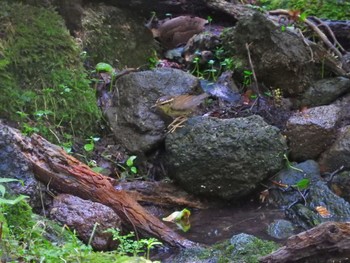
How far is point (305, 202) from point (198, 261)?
1587 mm

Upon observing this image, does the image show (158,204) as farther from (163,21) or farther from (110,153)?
(163,21)

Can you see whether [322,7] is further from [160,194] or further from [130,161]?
[160,194]

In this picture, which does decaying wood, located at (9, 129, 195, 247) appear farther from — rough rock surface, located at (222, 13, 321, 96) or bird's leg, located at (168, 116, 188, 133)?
rough rock surface, located at (222, 13, 321, 96)

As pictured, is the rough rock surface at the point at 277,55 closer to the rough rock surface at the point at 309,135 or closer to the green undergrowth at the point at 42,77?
the rough rock surface at the point at 309,135

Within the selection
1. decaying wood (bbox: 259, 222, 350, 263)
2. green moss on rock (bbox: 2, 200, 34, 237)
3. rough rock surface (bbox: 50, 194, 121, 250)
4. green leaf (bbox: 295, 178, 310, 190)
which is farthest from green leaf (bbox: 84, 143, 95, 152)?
decaying wood (bbox: 259, 222, 350, 263)

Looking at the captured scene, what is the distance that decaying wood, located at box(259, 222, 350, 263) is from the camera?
2389mm

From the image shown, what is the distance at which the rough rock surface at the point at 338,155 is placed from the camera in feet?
15.9

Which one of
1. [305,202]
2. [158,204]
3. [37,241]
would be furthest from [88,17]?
[37,241]

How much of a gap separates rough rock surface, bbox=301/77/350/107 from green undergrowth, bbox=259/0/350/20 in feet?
5.36

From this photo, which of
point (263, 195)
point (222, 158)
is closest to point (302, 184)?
point (263, 195)

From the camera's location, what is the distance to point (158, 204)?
4469 millimetres

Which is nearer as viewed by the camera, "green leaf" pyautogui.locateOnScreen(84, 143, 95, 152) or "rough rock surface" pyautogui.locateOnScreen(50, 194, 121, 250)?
"rough rock surface" pyautogui.locateOnScreen(50, 194, 121, 250)

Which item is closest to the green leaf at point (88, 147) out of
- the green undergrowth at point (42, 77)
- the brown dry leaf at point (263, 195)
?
the green undergrowth at point (42, 77)

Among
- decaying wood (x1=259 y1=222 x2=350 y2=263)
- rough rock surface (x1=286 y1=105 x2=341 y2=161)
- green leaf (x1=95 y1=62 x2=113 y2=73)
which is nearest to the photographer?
decaying wood (x1=259 y1=222 x2=350 y2=263)
